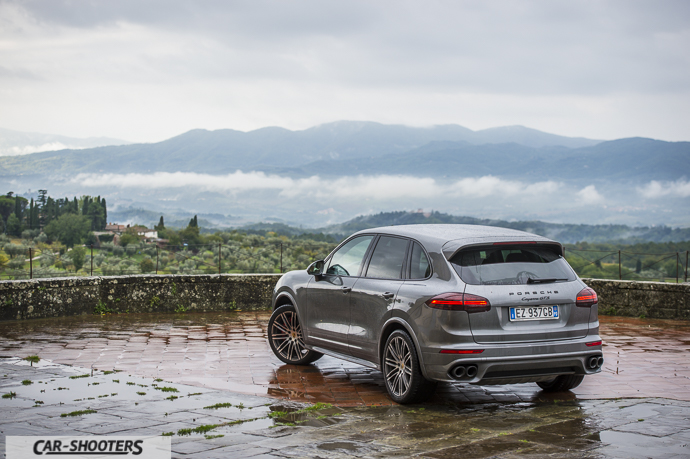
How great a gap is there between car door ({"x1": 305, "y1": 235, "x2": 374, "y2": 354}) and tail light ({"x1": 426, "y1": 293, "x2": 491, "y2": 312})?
1.44 m

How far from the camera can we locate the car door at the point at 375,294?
638 cm

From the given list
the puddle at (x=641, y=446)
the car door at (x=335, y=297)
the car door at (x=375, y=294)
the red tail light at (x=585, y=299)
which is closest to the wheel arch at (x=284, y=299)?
the car door at (x=335, y=297)

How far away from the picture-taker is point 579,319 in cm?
600

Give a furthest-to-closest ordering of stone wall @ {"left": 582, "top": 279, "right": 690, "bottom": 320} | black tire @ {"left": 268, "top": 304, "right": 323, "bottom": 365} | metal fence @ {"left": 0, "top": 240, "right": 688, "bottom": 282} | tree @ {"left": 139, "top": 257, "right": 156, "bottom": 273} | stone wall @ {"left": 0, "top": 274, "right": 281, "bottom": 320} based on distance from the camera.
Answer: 1. tree @ {"left": 139, "top": 257, "right": 156, "bottom": 273}
2. metal fence @ {"left": 0, "top": 240, "right": 688, "bottom": 282}
3. stone wall @ {"left": 582, "top": 279, "right": 690, "bottom": 320}
4. stone wall @ {"left": 0, "top": 274, "right": 281, "bottom": 320}
5. black tire @ {"left": 268, "top": 304, "right": 323, "bottom": 365}

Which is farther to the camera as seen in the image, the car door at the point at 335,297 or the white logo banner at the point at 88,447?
the car door at the point at 335,297

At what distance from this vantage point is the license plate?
5.75 m

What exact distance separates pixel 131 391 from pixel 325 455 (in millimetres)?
2590

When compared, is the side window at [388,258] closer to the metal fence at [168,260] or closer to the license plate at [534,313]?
the license plate at [534,313]

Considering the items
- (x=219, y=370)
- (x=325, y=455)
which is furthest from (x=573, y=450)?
(x=219, y=370)

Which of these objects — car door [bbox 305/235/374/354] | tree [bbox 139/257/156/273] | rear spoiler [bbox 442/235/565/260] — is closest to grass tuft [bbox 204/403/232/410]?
car door [bbox 305/235/374/354]

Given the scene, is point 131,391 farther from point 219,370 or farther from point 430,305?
point 430,305

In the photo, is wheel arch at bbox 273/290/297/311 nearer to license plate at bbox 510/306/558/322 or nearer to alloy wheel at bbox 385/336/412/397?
alloy wheel at bbox 385/336/412/397

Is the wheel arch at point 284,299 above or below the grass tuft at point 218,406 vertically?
above

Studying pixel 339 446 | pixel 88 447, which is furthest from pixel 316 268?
pixel 88 447
